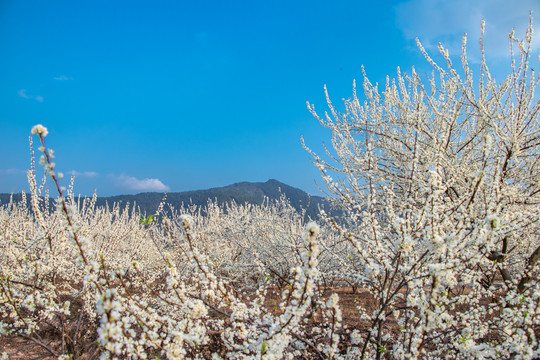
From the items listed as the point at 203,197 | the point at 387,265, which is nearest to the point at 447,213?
the point at 387,265

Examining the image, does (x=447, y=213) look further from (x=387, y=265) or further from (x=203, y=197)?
(x=203, y=197)

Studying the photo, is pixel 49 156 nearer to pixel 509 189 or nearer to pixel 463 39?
pixel 509 189

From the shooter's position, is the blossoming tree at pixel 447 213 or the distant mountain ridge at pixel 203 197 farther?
the distant mountain ridge at pixel 203 197

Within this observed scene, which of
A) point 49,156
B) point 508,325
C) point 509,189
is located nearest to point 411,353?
point 508,325

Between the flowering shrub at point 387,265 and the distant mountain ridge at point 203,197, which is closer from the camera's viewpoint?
the flowering shrub at point 387,265

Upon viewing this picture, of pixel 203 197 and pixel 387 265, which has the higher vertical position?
pixel 203 197

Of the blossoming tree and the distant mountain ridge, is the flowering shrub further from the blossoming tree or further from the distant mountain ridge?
the distant mountain ridge

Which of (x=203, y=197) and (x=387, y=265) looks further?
(x=203, y=197)

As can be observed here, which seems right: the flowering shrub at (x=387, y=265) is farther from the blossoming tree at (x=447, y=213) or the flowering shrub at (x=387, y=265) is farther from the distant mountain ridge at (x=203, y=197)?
the distant mountain ridge at (x=203, y=197)

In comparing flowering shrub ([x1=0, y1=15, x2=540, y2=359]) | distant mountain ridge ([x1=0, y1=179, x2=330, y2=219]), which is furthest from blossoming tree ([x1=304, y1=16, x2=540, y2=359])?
distant mountain ridge ([x1=0, y1=179, x2=330, y2=219])

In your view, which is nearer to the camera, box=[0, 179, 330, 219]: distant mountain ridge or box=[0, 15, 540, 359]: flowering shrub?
A: box=[0, 15, 540, 359]: flowering shrub

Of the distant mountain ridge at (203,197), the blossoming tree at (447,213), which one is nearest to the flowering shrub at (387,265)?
the blossoming tree at (447,213)

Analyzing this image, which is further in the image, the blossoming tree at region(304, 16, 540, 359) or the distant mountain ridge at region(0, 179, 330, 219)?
the distant mountain ridge at region(0, 179, 330, 219)

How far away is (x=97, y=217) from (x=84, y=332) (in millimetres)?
3394
